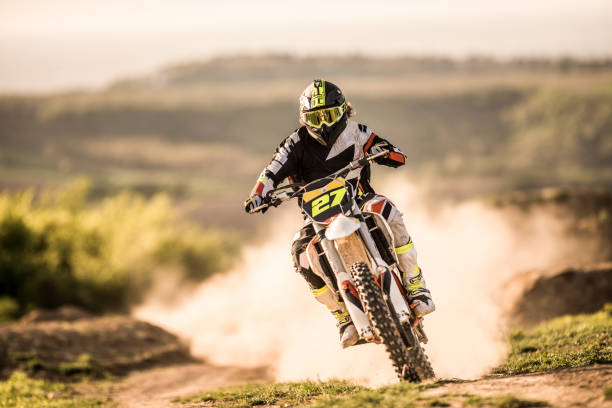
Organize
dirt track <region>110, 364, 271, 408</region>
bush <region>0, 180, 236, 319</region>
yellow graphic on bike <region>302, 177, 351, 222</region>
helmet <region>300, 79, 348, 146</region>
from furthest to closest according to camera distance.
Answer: bush <region>0, 180, 236, 319</region>
dirt track <region>110, 364, 271, 408</region>
helmet <region>300, 79, 348, 146</region>
yellow graphic on bike <region>302, 177, 351, 222</region>

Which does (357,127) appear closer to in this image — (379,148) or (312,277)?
(379,148)

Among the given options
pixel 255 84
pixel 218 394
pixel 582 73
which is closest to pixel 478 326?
pixel 218 394

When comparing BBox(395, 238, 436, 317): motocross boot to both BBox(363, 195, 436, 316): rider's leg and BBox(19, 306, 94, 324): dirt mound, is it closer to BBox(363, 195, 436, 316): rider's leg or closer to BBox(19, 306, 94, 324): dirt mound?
BBox(363, 195, 436, 316): rider's leg

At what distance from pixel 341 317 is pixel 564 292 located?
9524 millimetres

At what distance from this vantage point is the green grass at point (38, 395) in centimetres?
1098

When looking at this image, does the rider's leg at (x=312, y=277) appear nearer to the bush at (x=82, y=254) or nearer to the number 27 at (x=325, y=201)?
the number 27 at (x=325, y=201)

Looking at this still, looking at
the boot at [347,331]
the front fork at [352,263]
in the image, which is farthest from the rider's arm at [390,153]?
the boot at [347,331]

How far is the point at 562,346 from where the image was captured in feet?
34.6

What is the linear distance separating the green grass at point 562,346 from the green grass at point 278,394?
2309 millimetres

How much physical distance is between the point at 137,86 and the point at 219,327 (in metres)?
179

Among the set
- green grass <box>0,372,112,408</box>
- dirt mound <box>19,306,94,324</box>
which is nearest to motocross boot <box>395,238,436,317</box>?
green grass <box>0,372,112,408</box>

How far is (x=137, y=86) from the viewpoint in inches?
7475

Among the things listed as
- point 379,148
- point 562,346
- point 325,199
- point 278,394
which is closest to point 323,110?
point 379,148

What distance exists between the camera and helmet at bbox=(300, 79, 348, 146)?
350 inches
